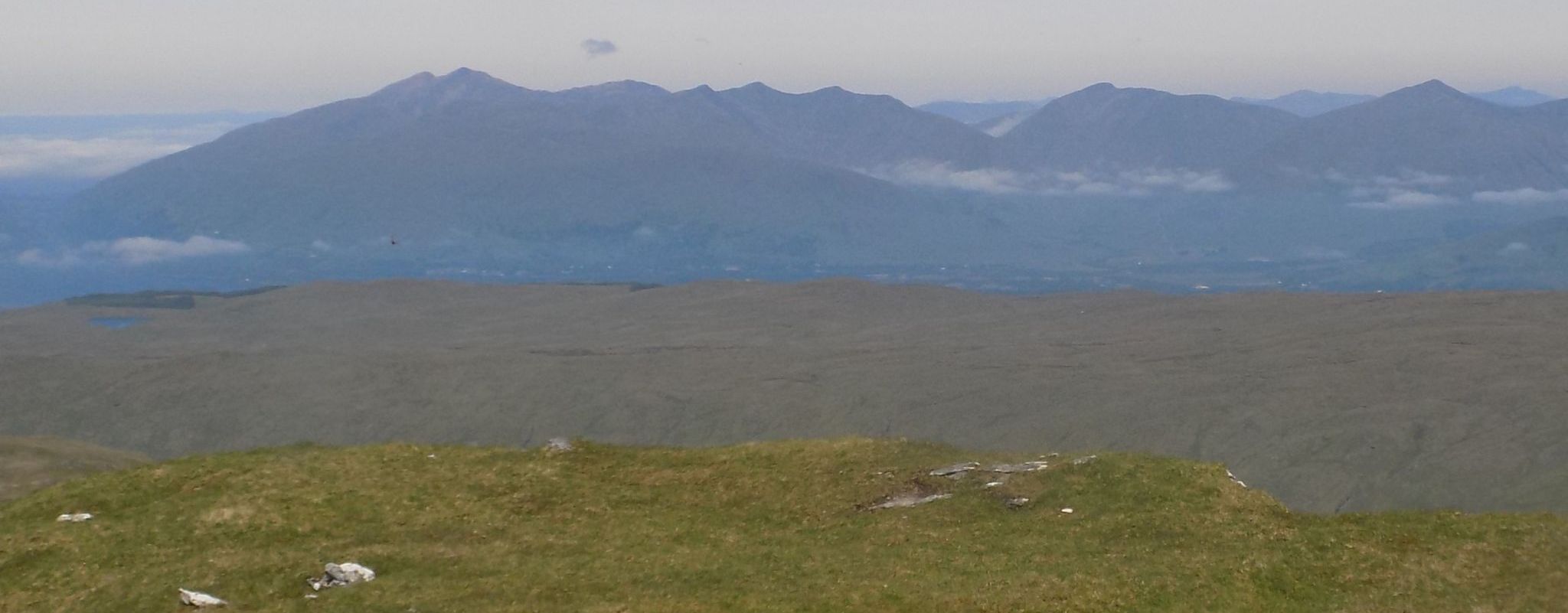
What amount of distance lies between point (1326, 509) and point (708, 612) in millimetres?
173265

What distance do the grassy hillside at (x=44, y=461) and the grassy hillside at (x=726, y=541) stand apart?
119 ft

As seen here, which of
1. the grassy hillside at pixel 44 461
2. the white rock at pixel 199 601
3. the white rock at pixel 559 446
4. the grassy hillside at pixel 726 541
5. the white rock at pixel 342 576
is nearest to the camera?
the grassy hillside at pixel 726 541

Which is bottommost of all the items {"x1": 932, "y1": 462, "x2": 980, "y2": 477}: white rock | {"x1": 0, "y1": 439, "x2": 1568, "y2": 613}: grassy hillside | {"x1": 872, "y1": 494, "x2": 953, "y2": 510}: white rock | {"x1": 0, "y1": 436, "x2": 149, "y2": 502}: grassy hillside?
{"x1": 0, "y1": 436, "x2": 149, "y2": 502}: grassy hillside

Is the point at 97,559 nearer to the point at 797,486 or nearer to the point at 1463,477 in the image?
the point at 797,486

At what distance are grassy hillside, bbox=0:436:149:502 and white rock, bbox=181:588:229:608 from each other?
44662 millimetres

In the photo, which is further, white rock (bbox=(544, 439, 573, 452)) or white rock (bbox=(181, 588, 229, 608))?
white rock (bbox=(544, 439, 573, 452))

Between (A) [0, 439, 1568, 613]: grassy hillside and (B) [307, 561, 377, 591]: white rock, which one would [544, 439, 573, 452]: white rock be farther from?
(B) [307, 561, 377, 591]: white rock

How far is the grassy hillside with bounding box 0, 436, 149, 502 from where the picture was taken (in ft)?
289

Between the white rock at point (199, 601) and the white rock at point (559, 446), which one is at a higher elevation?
the white rock at point (199, 601)

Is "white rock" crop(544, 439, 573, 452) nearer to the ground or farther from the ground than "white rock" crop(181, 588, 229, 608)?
nearer to the ground

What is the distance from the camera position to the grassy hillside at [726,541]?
132ft

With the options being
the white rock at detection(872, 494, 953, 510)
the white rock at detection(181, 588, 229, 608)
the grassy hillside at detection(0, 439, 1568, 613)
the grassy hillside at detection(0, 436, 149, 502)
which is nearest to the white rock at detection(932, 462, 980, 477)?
the grassy hillside at detection(0, 439, 1568, 613)

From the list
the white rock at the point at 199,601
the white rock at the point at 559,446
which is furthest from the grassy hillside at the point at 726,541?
the white rock at the point at 559,446

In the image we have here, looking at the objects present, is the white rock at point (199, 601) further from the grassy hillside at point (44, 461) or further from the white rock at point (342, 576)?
the grassy hillside at point (44, 461)
